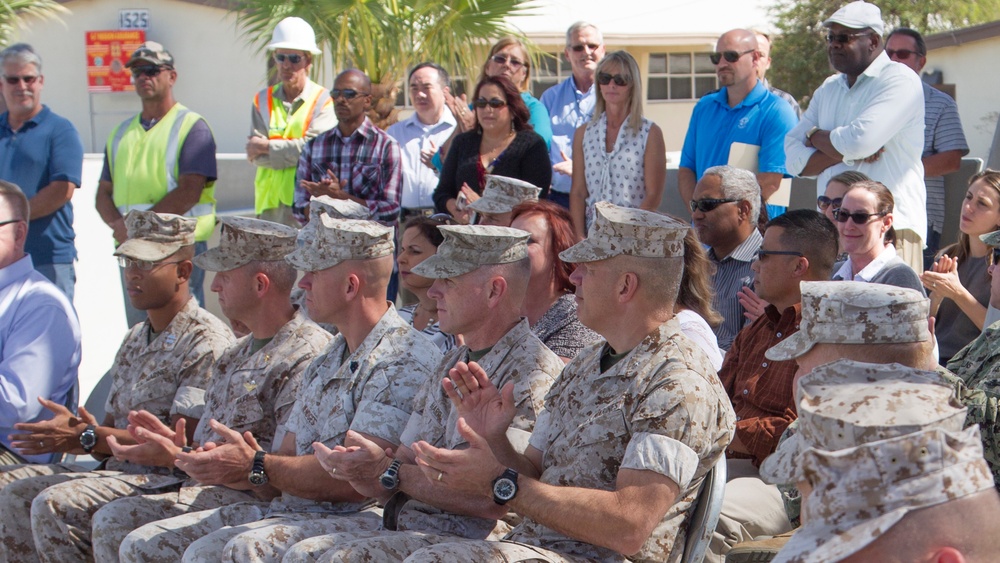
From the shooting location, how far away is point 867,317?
9.12 ft

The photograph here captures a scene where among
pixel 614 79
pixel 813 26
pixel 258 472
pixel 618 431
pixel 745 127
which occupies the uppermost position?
pixel 813 26

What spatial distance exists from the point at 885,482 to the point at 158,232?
13.7ft

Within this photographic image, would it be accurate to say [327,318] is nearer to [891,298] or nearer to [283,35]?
[891,298]

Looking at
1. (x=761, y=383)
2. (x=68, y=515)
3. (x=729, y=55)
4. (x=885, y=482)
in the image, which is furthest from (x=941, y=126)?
(x=885, y=482)

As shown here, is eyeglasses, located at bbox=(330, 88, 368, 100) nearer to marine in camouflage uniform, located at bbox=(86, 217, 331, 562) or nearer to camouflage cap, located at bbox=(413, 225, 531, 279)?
marine in camouflage uniform, located at bbox=(86, 217, 331, 562)

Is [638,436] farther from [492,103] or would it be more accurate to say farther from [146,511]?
[492,103]

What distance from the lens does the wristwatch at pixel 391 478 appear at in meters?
3.52

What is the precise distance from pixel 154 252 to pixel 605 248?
265 centimetres

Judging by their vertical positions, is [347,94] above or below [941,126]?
above

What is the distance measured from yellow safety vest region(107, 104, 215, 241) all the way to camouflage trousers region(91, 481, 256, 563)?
2905 mm

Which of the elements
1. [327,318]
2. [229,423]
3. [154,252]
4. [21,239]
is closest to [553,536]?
[327,318]

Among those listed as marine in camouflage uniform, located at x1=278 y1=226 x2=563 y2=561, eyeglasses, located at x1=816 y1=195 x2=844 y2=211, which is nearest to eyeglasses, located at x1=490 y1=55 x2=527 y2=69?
eyeglasses, located at x1=816 y1=195 x2=844 y2=211

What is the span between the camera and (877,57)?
18.9 ft

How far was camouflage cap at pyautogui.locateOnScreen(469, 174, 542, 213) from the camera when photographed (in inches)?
205
